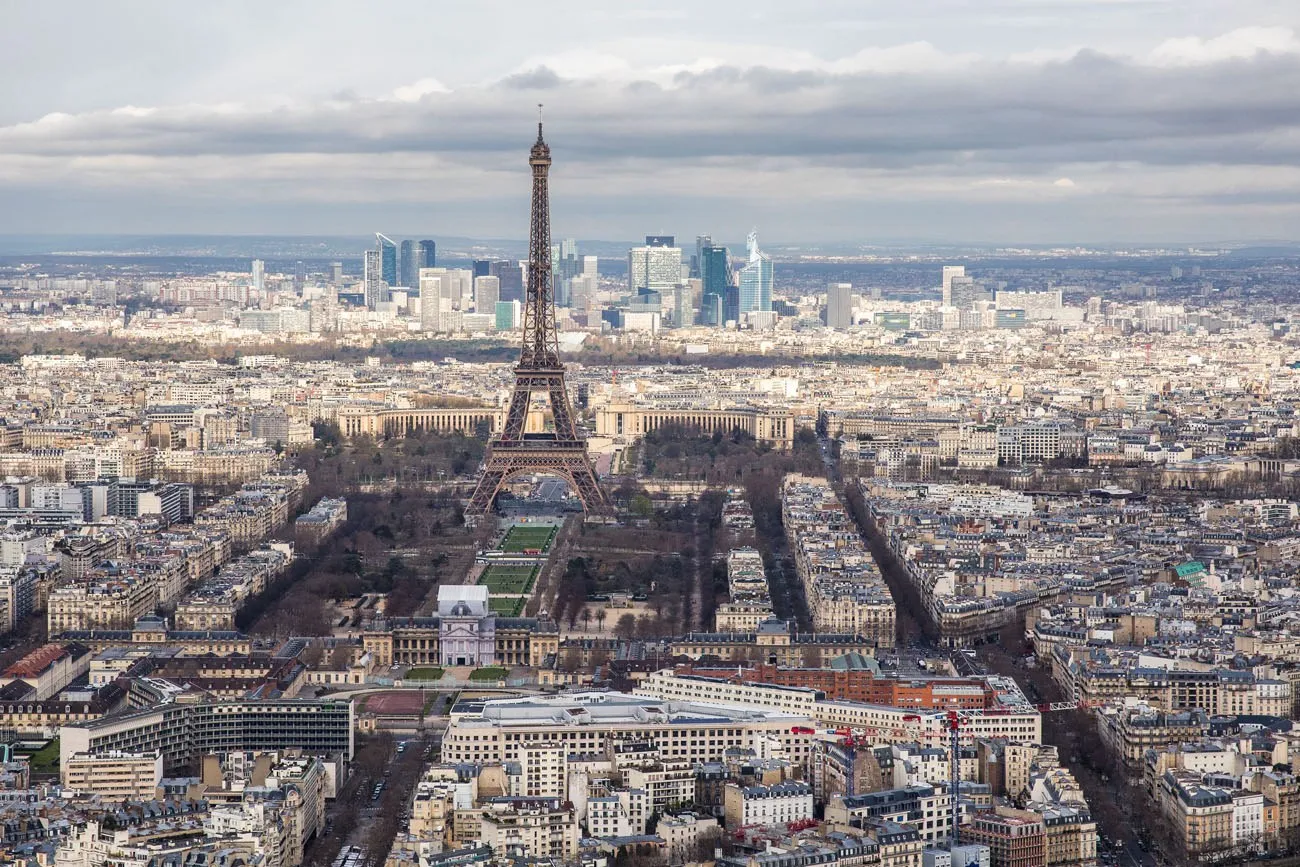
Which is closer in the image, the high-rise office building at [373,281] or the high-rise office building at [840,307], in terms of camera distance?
the high-rise office building at [840,307]

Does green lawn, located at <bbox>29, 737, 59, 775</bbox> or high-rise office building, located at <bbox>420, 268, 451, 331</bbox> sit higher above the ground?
green lawn, located at <bbox>29, 737, 59, 775</bbox>

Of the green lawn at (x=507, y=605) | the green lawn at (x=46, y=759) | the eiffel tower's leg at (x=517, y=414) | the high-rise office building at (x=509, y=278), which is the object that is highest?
the eiffel tower's leg at (x=517, y=414)

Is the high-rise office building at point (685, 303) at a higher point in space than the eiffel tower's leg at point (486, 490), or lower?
lower

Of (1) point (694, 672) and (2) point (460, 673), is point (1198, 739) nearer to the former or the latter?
(1) point (694, 672)

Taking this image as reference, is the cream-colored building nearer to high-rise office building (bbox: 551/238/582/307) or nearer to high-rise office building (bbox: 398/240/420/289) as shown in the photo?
high-rise office building (bbox: 551/238/582/307)

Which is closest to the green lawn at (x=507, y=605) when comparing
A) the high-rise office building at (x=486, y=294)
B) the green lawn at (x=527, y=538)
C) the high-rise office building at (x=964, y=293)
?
the green lawn at (x=527, y=538)

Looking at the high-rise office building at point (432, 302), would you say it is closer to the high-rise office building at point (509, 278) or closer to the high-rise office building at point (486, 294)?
the high-rise office building at point (486, 294)

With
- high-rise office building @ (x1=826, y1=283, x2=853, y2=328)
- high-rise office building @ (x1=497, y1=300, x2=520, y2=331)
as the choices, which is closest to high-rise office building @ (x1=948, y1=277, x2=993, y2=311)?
high-rise office building @ (x1=826, y1=283, x2=853, y2=328)
